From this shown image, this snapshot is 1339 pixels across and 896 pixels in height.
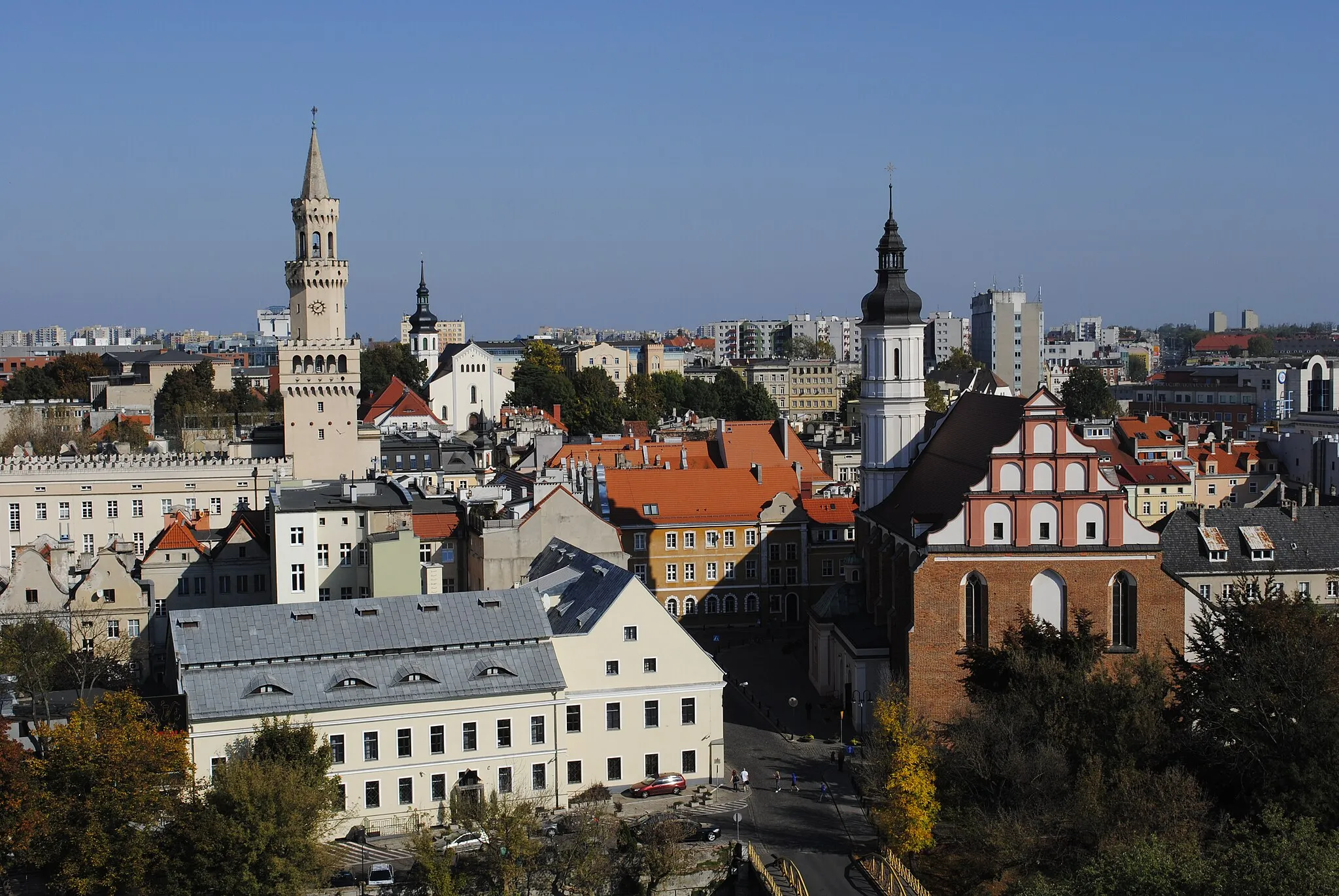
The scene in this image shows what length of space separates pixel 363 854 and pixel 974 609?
2161 centimetres

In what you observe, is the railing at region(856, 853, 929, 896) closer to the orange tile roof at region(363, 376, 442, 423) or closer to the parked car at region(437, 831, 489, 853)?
the parked car at region(437, 831, 489, 853)

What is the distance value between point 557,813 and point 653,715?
432 cm

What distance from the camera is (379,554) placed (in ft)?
183

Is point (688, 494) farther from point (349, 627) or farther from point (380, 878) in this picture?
point (380, 878)

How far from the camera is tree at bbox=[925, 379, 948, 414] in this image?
141625mm

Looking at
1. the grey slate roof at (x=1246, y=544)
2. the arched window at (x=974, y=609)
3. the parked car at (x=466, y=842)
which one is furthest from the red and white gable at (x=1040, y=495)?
the parked car at (x=466, y=842)

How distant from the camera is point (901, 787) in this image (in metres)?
40.7

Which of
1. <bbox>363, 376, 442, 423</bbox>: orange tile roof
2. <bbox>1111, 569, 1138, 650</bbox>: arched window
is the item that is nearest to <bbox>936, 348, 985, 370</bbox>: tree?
<bbox>363, 376, 442, 423</bbox>: orange tile roof

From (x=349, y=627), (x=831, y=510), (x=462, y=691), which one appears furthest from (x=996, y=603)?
(x=831, y=510)

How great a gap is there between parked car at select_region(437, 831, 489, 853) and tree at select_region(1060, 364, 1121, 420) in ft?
376

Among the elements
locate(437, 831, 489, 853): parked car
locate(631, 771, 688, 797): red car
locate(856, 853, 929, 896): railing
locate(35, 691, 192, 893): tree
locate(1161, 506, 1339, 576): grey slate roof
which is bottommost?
locate(856, 853, 929, 896): railing

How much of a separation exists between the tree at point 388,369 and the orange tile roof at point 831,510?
86061 millimetres

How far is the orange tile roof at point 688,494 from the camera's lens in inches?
2783

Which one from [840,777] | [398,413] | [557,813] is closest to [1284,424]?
[398,413]
